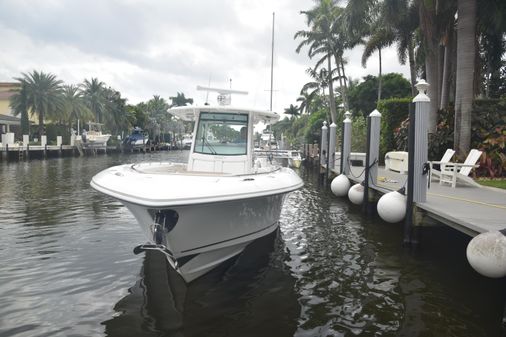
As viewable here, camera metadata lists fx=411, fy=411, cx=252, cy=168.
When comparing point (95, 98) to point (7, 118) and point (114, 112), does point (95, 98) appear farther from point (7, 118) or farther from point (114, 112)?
point (7, 118)

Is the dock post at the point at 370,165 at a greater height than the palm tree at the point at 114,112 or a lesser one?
lesser

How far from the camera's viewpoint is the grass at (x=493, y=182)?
1116 cm

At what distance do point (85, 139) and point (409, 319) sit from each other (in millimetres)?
45238

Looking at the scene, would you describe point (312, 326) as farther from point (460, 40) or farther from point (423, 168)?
point (460, 40)

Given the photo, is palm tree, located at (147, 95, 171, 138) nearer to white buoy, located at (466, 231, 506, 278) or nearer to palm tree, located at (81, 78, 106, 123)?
palm tree, located at (81, 78, 106, 123)

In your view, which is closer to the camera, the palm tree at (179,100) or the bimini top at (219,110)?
the bimini top at (219,110)

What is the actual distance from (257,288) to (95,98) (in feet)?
189

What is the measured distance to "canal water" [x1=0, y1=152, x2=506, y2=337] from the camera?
16.4 ft

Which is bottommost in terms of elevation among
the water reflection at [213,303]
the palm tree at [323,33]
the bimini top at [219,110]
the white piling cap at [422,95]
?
the water reflection at [213,303]

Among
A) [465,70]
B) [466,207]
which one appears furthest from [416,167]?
[465,70]

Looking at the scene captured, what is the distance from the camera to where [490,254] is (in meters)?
4.88

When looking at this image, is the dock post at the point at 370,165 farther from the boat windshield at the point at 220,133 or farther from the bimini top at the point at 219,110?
the boat windshield at the point at 220,133

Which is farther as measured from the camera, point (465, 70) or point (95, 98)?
point (95, 98)

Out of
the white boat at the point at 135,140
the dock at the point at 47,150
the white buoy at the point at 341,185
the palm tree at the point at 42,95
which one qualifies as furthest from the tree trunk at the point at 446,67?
the white boat at the point at 135,140
